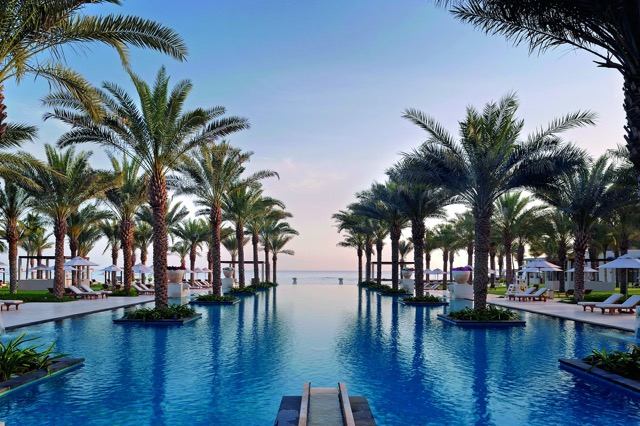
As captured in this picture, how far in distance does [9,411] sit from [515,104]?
18.0m

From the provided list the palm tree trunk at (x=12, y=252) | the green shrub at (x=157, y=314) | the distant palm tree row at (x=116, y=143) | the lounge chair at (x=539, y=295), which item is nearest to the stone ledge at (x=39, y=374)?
the distant palm tree row at (x=116, y=143)

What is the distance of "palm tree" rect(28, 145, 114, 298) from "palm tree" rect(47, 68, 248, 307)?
350 inches

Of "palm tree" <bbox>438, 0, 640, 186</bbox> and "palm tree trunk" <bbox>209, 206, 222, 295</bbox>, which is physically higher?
"palm tree" <bbox>438, 0, 640, 186</bbox>

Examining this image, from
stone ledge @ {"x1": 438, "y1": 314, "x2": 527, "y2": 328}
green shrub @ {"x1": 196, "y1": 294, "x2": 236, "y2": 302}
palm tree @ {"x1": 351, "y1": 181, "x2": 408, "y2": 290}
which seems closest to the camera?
stone ledge @ {"x1": 438, "y1": 314, "x2": 527, "y2": 328}

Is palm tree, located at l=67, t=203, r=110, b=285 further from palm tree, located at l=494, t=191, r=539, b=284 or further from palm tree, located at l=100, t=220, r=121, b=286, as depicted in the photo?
palm tree, located at l=494, t=191, r=539, b=284

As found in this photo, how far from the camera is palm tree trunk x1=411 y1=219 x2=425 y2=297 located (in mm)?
28328

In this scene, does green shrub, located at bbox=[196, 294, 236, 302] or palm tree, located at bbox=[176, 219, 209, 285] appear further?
palm tree, located at bbox=[176, 219, 209, 285]

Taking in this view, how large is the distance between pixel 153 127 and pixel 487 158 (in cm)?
1219

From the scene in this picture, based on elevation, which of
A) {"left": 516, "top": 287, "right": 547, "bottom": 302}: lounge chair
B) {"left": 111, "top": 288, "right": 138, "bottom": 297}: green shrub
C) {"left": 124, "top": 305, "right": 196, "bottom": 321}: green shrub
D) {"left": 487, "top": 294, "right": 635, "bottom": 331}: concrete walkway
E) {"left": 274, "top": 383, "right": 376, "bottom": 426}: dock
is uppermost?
{"left": 274, "top": 383, "right": 376, "bottom": 426}: dock

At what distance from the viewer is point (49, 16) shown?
10.3 metres

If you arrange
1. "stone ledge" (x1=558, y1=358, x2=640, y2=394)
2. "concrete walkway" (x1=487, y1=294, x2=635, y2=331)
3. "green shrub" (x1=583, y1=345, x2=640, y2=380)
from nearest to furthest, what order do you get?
"stone ledge" (x1=558, y1=358, x2=640, y2=394) < "green shrub" (x1=583, y1=345, x2=640, y2=380) < "concrete walkway" (x1=487, y1=294, x2=635, y2=331)

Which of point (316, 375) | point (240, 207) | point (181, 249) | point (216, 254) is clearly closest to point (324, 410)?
point (316, 375)

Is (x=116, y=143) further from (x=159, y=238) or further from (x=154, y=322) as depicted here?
(x=154, y=322)

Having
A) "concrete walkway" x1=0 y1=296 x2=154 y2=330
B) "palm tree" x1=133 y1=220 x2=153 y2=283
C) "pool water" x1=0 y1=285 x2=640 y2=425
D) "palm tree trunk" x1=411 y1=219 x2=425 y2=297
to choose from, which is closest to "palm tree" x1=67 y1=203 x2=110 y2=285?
"palm tree" x1=133 y1=220 x2=153 y2=283
